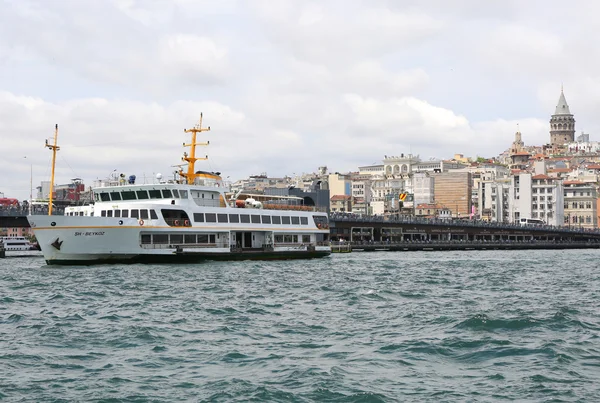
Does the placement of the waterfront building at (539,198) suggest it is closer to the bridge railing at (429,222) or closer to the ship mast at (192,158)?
the bridge railing at (429,222)

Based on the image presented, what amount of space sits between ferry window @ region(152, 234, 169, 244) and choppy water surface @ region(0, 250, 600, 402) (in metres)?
15.8

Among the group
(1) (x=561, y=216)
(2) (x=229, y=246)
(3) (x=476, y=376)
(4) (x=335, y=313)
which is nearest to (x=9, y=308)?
Result: (4) (x=335, y=313)

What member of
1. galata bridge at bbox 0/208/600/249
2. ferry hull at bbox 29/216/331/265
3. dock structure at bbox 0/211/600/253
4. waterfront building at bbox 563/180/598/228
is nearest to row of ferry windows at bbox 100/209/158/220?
ferry hull at bbox 29/216/331/265

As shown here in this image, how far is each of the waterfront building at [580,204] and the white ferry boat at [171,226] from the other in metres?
135

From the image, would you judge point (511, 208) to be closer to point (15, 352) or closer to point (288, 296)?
point (288, 296)

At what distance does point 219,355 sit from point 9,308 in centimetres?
1230

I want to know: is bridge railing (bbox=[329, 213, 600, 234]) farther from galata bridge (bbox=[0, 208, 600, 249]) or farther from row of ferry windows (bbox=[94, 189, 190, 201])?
row of ferry windows (bbox=[94, 189, 190, 201])

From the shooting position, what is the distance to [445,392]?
1659cm

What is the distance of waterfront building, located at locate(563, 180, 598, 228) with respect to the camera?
187500 millimetres

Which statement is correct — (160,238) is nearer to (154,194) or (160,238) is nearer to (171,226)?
(171,226)

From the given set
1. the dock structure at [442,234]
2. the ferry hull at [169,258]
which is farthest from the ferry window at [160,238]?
the dock structure at [442,234]

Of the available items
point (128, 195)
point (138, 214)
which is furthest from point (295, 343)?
point (128, 195)

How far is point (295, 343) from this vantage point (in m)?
21.8

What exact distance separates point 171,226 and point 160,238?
112 cm
